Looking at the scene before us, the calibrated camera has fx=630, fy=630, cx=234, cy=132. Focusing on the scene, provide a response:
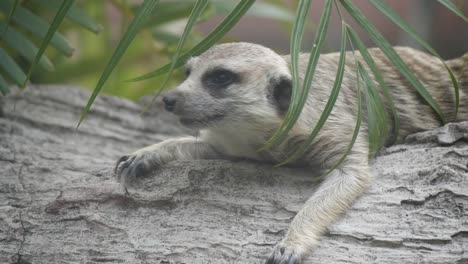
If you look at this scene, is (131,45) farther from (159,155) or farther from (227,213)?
(227,213)

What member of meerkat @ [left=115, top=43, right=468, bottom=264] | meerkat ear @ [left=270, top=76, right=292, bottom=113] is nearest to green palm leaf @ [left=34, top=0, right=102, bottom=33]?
meerkat @ [left=115, top=43, right=468, bottom=264]

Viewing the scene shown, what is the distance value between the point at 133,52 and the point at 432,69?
7.44ft

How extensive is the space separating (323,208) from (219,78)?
0.77 m

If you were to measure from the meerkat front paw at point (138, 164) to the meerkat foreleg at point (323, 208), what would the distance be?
2.73ft

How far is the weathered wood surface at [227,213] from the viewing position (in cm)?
236

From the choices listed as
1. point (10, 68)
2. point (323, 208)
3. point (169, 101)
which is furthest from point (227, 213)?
point (10, 68)

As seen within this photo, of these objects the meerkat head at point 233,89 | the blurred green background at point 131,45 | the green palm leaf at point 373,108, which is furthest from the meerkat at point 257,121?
the blurred green background at point 131,45

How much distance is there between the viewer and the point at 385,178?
2.74m

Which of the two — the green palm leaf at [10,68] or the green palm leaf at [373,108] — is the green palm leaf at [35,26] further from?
the green palm leaf at [373,108]

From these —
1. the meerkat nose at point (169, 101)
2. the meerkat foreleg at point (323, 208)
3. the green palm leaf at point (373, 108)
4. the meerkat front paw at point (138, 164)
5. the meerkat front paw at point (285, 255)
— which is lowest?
the meerkat front paw at point (138, 164)

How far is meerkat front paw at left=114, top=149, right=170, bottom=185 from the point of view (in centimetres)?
295

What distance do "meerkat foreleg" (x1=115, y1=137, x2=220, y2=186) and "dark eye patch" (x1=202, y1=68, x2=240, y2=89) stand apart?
425mm

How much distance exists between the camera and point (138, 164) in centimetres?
297

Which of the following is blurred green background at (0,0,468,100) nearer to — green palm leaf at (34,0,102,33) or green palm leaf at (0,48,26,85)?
green palm leaf at (34,0,102,33)
